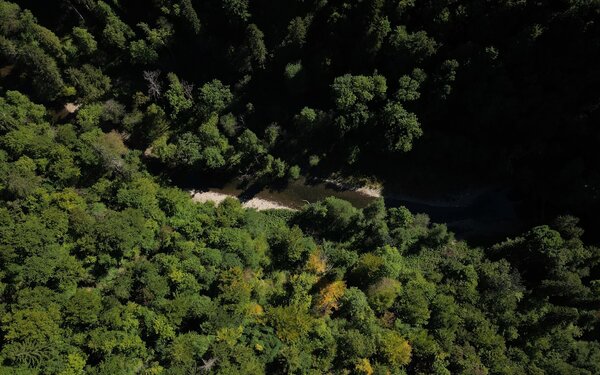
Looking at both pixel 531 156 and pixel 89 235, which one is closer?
pixel 89 235

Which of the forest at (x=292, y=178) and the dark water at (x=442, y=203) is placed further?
the dark water at (x=442, y=203)

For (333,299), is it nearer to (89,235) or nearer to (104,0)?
(89,235)

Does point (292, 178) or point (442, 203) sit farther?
point (442, 203)

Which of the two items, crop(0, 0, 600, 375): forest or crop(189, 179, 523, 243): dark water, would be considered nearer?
crop(0, 0, 600, 375): forest

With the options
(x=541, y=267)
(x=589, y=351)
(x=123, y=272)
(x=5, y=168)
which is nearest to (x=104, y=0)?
(x=5, y=168)

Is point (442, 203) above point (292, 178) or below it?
above
